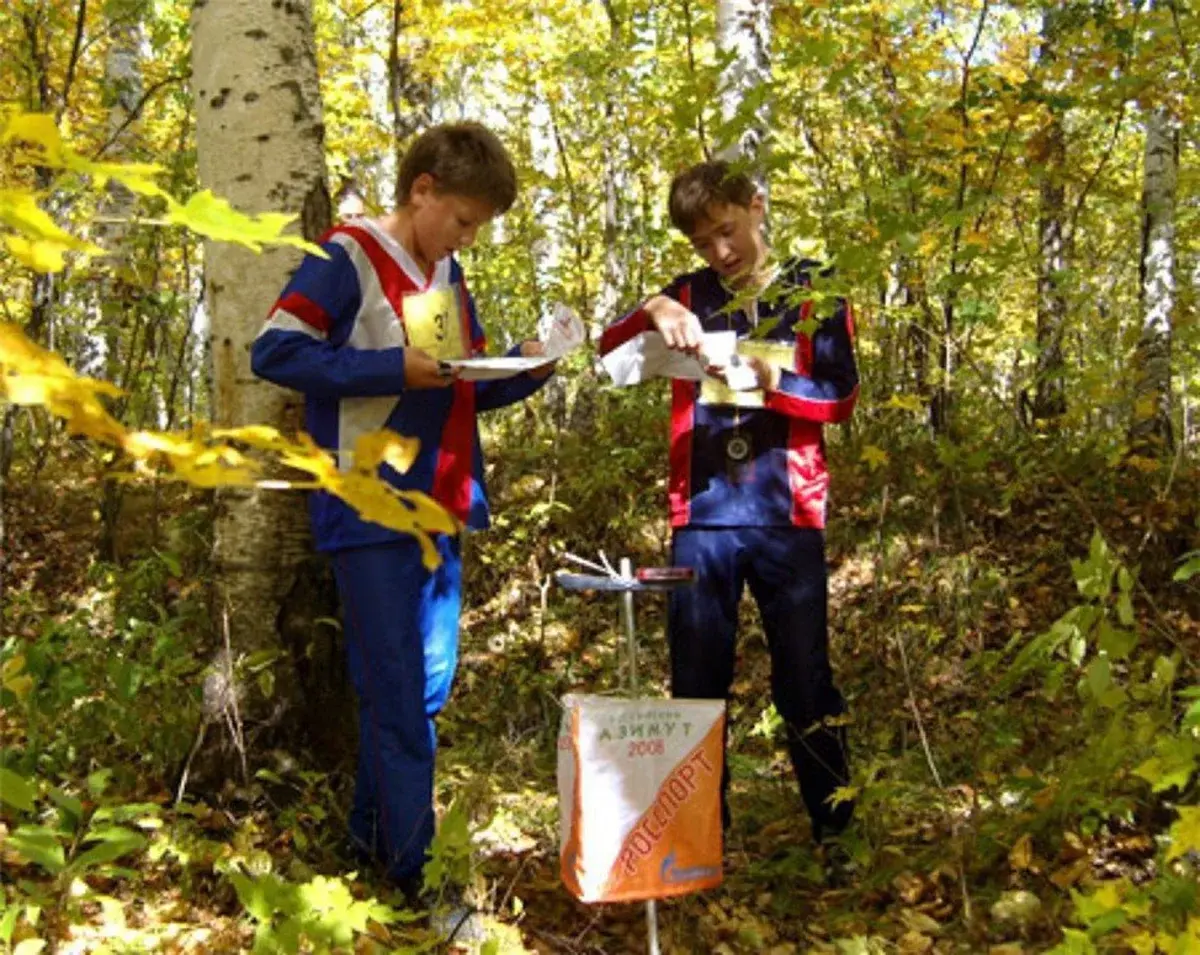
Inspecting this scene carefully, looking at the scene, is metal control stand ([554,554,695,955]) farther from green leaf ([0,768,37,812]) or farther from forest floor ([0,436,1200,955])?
green leaf ([0,768,37,812])

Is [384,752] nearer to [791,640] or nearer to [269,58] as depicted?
[791,640]

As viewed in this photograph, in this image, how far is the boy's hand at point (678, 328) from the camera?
→ 116 inches

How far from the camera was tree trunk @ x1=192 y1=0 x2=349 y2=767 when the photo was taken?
2.92 meters

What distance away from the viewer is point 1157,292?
21.3 ft

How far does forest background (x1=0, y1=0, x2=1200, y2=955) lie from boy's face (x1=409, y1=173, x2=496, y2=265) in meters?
0.43

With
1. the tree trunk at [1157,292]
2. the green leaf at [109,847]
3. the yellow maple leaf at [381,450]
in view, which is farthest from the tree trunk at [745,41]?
the yellow maple leaf at [381,450]

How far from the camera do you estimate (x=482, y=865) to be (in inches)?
121

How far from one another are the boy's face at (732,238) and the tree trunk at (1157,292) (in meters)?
3.45

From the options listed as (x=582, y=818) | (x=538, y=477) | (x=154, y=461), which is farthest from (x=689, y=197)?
(x=538, y=477)

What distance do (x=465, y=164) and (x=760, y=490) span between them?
124 cm

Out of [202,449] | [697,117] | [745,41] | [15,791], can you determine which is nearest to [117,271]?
[697,117]

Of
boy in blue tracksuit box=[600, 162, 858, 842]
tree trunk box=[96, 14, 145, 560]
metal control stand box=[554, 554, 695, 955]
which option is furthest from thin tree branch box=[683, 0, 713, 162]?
tree trunk box=[96, 14, 145, 560]

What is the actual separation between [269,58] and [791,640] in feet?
7.19

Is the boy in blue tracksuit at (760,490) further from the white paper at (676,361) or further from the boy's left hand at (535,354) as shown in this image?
the boy's left hand at (535,354)
